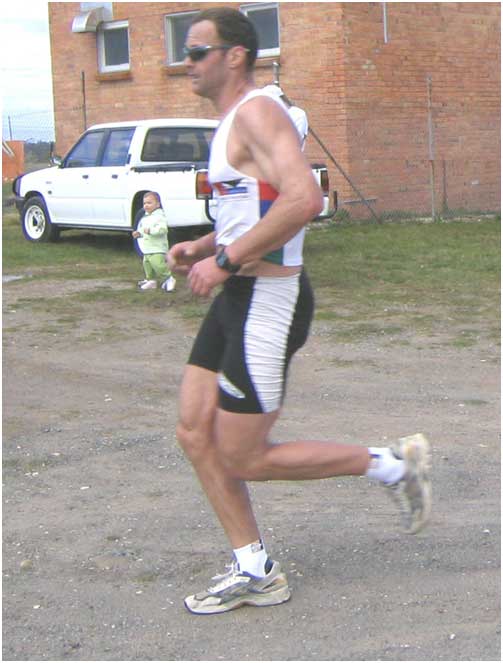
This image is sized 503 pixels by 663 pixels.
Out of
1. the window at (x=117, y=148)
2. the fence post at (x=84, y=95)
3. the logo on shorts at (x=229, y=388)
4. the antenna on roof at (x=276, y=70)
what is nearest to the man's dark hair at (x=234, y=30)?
the logo on shorts at (x=229, y=388)

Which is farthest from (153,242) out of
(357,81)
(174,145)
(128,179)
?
(357,81)

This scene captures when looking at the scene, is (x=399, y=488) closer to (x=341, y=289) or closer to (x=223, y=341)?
(x=223, y=341)

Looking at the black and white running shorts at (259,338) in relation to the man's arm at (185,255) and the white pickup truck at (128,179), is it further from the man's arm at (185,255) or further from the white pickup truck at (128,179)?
the white pickup truck at (128,179)

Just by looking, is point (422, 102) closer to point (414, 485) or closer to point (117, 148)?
point (117, 148)

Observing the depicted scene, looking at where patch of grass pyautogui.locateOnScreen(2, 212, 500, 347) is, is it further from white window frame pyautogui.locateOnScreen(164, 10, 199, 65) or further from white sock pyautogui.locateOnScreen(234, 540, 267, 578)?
white sock pyautogui.locateOnScreen(234, 540, 267, 578)

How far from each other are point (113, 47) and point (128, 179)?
7.06 metres

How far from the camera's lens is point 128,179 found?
49.4 feet

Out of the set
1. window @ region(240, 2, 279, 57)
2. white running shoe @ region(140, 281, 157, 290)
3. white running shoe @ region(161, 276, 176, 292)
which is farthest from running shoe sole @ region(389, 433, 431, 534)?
window @ region(240, 2, 279, 57)

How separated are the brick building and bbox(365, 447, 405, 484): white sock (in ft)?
A: 47.7

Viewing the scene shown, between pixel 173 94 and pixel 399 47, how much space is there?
4187 mm

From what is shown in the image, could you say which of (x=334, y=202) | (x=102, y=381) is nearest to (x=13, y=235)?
(x=334, y=202)

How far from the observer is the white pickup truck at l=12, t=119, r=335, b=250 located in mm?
14156

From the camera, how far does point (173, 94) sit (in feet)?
66.9

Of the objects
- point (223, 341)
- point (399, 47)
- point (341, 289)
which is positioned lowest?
point (341, 289)
